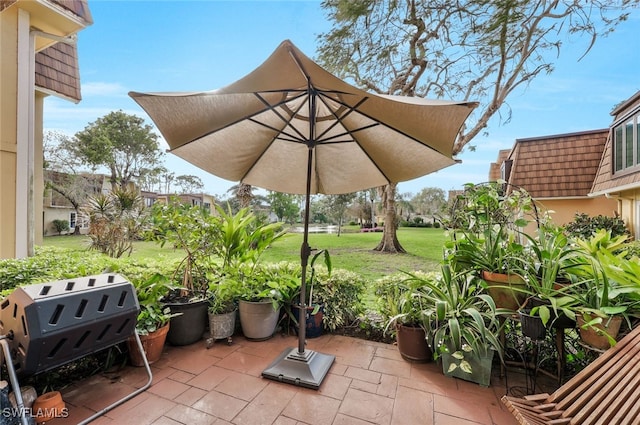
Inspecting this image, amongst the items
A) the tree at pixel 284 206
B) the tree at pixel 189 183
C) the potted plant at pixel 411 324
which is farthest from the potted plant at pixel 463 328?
the tree at pixel 189 183

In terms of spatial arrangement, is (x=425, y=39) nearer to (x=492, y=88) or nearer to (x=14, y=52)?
(x=492, y=88)

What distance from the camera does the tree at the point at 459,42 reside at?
7.26 m

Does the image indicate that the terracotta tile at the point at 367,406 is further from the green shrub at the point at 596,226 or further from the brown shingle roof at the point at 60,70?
the green shrub at the point at 596,226

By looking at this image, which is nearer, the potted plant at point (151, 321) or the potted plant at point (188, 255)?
the potted plant at point (151, 321)

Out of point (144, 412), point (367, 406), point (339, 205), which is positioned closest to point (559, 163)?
point (367, 406)

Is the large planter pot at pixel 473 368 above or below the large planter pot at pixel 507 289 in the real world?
below

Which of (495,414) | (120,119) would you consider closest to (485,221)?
(495,414)

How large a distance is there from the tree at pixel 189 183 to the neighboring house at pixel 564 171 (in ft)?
113

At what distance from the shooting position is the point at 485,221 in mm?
2221

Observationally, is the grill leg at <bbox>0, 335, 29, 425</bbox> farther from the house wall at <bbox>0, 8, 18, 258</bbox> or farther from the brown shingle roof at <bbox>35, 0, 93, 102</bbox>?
the brown shingle roof at <bbox>35, 0, 93, 102</bbox>

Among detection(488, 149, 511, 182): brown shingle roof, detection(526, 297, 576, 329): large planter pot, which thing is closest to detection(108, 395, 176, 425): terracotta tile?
detection(526, 297, 576, 329): large planter pot

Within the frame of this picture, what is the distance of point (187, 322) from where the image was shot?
101 inches

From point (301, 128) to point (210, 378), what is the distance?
2.23 metres

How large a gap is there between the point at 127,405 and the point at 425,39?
10.3 meters
